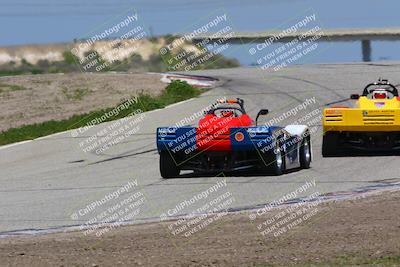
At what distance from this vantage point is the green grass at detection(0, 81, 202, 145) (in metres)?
26.5

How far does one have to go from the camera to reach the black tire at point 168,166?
57.1ft

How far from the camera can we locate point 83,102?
3406 cm

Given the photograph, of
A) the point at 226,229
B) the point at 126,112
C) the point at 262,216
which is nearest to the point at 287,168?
the point at 262,216

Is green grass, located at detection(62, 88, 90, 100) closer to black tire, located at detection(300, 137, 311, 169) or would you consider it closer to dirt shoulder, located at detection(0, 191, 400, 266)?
black tire, located at detection(300, 137, 311, 169)

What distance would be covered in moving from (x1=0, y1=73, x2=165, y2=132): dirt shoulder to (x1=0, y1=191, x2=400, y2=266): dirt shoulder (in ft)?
58.9

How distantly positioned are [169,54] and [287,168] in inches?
1005

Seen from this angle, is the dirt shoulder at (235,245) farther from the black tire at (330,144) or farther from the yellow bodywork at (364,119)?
the black tire at (330,144)

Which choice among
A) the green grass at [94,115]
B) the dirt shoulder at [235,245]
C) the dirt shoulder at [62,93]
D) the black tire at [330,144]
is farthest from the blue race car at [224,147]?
the dirt shoulder at [62,93]

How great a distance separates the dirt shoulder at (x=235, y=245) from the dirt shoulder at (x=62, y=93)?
1795 centimetres

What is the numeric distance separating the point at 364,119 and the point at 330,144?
0.95 meters

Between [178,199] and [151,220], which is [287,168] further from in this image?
[151,220]

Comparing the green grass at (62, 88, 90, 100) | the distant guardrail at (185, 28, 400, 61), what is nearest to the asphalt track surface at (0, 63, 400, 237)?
the green grass at (62, 88, 90, 100)

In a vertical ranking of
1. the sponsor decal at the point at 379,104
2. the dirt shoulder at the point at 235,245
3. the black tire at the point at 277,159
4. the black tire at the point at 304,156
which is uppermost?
the dirt shoulder at the point at 235,245

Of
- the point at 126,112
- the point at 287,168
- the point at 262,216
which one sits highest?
the point at 262,216
